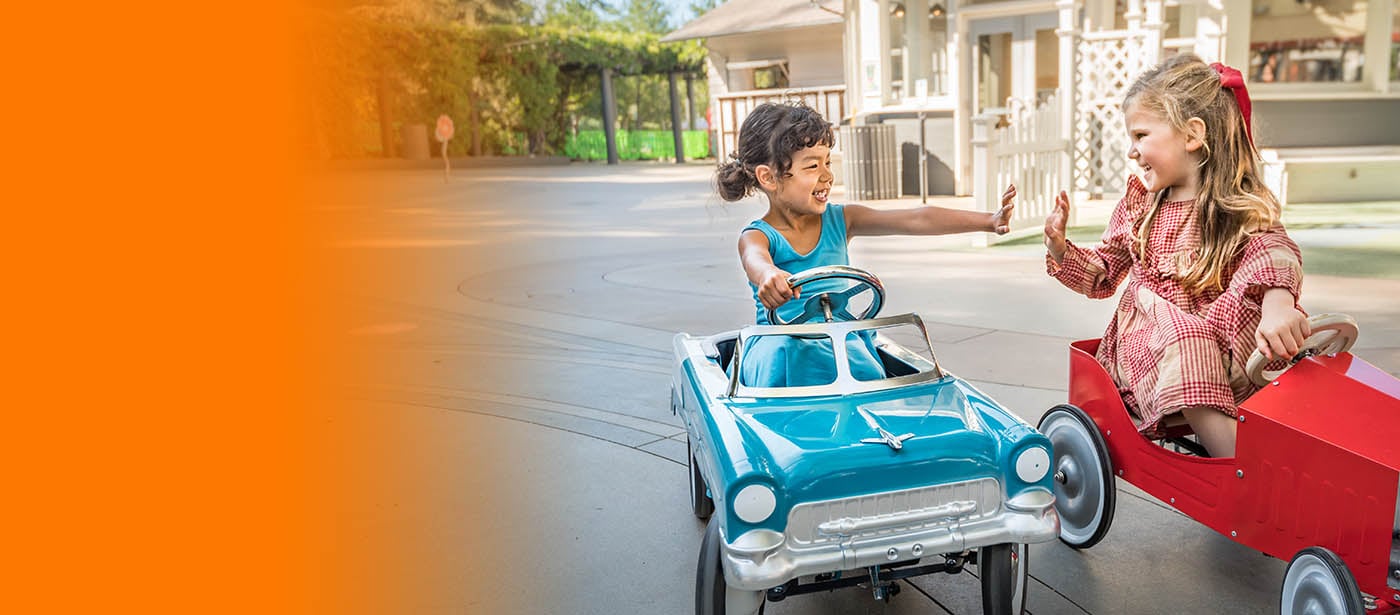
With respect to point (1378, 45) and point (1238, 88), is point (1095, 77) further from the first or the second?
point (1238, 88)

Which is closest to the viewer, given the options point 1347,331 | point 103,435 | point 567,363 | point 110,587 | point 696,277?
point 103,435

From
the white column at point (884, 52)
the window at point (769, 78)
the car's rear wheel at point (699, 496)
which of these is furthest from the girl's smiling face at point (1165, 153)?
the window at point (769, 78)

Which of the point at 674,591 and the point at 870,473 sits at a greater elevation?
the point at 870,473

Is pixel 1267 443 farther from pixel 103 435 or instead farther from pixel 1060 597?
pixel 103 435

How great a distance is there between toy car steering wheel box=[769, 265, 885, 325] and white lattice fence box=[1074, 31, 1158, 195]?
9.23m

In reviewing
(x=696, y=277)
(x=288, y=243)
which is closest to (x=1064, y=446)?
(x=288, y=243)

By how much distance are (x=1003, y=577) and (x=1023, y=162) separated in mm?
7358

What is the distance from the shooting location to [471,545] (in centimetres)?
277

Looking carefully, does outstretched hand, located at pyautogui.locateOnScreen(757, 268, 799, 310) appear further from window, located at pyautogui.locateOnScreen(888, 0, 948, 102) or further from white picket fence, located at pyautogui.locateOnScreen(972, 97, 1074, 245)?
window, located at pyautogui.locateOnScreen(888, 0, 948, 102)

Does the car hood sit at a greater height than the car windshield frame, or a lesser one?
lesser

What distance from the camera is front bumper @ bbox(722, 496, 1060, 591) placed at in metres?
1.83

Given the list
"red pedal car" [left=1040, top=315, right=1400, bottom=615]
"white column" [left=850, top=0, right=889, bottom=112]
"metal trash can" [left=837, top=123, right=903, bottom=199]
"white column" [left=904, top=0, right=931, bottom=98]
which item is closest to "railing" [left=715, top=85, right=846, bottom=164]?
"white column" [left=904, top=0, right=931, bottom=98]

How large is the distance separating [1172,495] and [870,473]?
91 centimetres

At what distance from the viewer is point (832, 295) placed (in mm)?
2627
